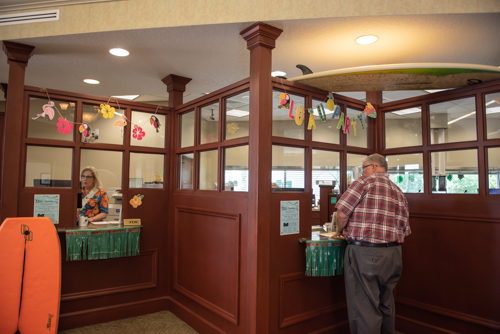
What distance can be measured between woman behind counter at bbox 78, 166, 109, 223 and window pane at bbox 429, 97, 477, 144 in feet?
10.6

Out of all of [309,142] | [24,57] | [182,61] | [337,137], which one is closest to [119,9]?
[182,61]

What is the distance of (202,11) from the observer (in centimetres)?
264

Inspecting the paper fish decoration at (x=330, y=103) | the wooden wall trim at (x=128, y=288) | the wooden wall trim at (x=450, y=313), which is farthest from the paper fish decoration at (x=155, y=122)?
the wooden wall trim at (x=450, y=313)

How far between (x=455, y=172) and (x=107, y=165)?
3581 mm

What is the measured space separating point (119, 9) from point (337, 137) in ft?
6.98

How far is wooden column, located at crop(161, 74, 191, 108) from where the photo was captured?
3957 millimetres

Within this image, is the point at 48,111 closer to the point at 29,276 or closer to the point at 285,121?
the point at 29,276

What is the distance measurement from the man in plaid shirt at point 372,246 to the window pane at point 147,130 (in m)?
2.11

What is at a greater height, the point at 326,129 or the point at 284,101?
the point at 284,101

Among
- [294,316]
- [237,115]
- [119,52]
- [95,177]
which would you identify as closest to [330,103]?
[237,115]

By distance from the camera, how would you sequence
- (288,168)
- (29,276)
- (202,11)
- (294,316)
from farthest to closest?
(288,168)
(294,316)
(202,11)
(29,276)

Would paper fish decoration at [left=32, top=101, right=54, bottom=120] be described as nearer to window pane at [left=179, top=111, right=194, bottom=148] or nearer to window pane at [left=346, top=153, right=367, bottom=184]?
window pane at [left=179, top=111, right=194, bottom=148]

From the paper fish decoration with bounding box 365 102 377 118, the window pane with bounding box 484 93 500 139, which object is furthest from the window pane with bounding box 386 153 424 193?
the window pane with bounding box 484 93 500 139

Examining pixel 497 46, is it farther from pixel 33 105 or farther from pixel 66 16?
pixel 33 105
